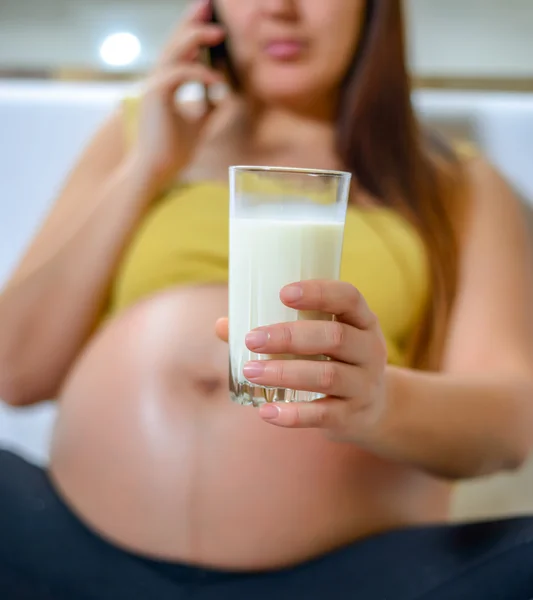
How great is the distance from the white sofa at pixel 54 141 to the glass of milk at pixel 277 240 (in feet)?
1.59

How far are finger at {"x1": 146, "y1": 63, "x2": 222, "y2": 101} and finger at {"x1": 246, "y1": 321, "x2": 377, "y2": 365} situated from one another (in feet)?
1.64

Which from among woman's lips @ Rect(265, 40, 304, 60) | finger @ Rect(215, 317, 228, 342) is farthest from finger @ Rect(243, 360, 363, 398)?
woman's lips @ Rect(265, 40, 304, 60)

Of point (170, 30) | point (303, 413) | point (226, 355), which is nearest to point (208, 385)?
point (226, 355)

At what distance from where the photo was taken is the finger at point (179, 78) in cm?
77

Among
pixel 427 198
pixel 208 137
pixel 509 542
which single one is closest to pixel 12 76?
pixel 208 137

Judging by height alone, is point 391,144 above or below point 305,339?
above

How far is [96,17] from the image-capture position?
1.02 m

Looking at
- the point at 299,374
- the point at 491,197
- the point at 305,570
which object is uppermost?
the point at 491,197

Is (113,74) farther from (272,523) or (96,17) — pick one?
(272,523)

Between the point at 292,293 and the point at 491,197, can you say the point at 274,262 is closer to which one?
the point at 292,293

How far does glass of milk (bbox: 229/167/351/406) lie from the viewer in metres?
0.39

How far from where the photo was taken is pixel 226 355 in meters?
0.65

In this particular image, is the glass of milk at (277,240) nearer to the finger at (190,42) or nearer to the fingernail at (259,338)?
the fingernail at (259,338)

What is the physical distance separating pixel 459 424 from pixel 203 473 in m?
0.26
